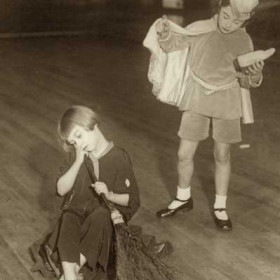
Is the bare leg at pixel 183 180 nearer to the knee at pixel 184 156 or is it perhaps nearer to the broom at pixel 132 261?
the knee at pixel 184 156

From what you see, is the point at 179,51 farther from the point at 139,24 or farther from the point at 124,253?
the point at 139,24

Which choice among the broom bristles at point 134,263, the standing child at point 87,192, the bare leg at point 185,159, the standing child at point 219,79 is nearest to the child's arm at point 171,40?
the standing child at point 219,79

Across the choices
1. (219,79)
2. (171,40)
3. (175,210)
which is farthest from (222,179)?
(171,40)

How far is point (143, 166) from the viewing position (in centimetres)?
370

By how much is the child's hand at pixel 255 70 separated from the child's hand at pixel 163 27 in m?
0.41

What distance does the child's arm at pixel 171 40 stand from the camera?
2619 millimetres

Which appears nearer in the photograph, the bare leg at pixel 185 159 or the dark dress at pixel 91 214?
the dark dress at pixel 91 214

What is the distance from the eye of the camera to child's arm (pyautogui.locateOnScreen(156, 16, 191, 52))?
2.62 m

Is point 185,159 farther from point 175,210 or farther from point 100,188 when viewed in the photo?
point 100,188

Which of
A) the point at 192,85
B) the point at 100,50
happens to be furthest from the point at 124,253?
the point at 100,50

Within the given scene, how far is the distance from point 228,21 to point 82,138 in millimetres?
870

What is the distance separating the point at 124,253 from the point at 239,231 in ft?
2.82

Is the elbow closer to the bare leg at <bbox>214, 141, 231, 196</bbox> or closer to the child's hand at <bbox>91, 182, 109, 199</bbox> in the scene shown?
the child's hand at <bbox>91, 182, 109, 199</bbox>

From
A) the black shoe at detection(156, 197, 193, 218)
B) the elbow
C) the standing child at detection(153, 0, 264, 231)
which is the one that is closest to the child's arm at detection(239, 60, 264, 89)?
the standing child at detection(153, 0, 264, 231)
